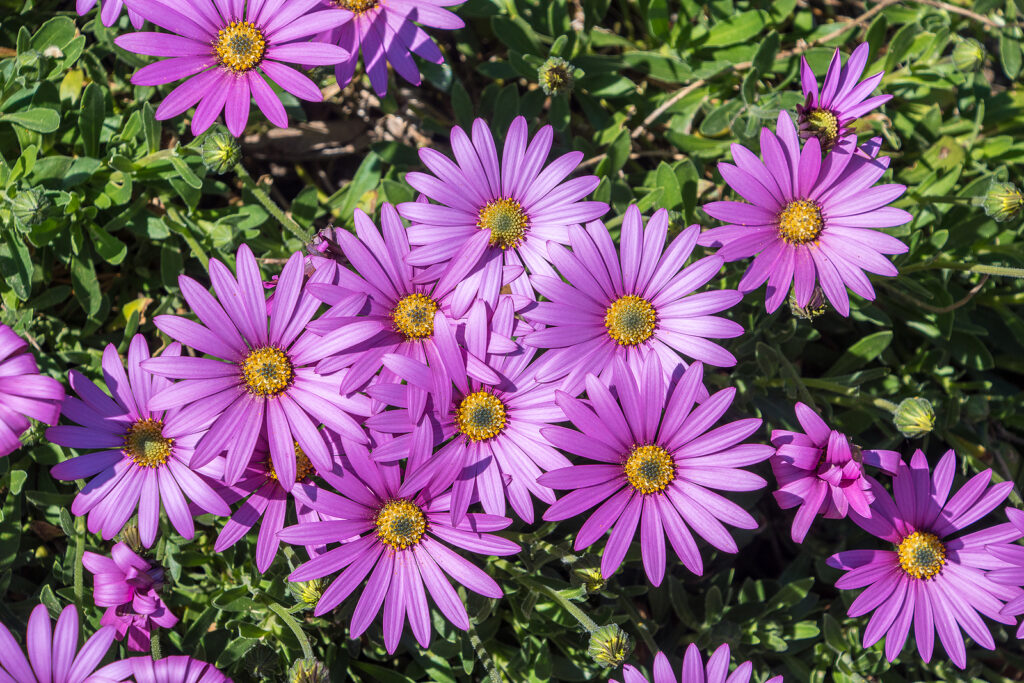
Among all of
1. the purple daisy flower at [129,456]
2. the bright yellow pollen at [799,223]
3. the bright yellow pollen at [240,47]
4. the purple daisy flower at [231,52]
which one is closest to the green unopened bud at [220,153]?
the purple daisy flower at [231,52]

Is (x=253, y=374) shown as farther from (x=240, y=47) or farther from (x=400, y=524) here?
(x=240, y=47)

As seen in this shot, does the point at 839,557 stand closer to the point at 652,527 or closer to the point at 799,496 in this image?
the point at 799,496

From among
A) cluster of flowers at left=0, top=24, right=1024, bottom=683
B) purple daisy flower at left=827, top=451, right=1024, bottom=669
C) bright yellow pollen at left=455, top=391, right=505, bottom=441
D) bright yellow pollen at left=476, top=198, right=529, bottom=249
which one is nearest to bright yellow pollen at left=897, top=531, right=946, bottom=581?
purple daisy flower at left=827, top=451, right=1024, bottom=669

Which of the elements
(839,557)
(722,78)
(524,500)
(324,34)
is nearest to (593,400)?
(524,500)

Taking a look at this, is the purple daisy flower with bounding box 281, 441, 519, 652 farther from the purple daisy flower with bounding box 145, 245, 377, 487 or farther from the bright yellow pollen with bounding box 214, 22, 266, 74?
the bright yellow pollen with bounding box 214, 22, 266, 74

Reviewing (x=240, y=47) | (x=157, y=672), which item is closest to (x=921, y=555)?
(x=157, y=672)
